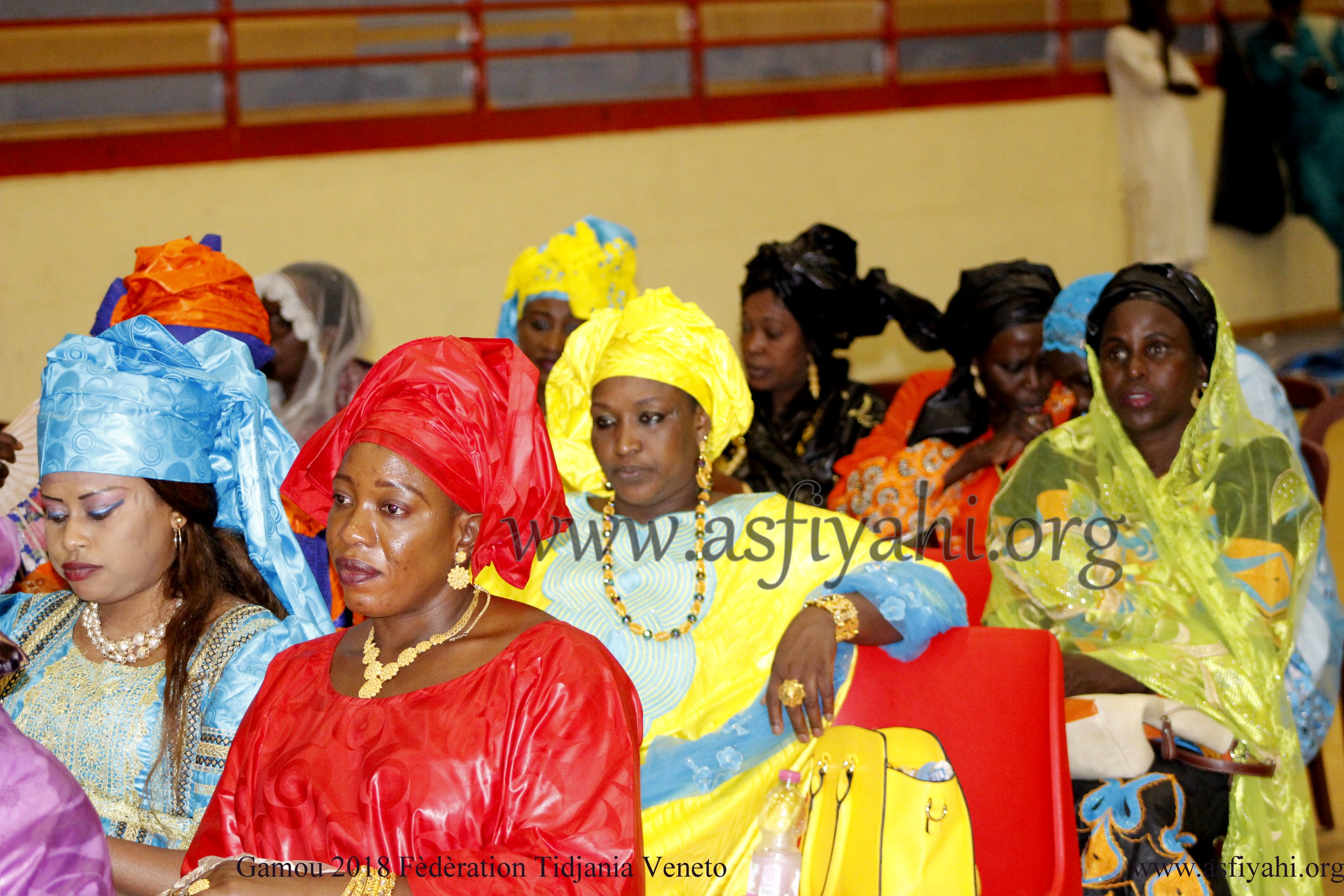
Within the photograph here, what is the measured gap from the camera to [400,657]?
1.78m

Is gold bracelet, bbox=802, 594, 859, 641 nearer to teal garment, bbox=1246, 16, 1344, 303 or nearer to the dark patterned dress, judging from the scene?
the dark patterned dress

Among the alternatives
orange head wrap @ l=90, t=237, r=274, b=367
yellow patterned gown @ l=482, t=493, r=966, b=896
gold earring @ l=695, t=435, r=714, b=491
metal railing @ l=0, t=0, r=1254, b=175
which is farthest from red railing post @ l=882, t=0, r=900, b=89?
yellow patterned gown @ l=482, t=493, r=966, b=896

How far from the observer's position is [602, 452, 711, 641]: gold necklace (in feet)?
7.96

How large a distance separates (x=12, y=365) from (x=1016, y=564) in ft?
14.1

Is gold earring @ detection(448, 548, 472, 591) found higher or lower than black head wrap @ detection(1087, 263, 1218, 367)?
lower

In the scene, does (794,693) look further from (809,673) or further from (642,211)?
(642,211)

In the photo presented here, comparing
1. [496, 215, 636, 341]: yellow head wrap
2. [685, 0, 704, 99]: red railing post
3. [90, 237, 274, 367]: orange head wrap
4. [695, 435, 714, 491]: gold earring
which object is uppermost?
[685, 0, 704, 99]: red railing post

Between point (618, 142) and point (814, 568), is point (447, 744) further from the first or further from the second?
point (618, 142)

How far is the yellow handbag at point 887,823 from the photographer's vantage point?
2.02 m

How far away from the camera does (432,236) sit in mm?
6309

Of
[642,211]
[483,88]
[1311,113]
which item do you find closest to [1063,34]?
[1311,113]

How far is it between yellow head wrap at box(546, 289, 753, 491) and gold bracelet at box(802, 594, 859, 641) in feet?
1.76

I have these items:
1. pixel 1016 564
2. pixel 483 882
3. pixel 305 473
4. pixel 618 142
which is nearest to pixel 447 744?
pixel 483 882

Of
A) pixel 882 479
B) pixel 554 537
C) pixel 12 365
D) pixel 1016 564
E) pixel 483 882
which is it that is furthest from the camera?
pixel 12 365
